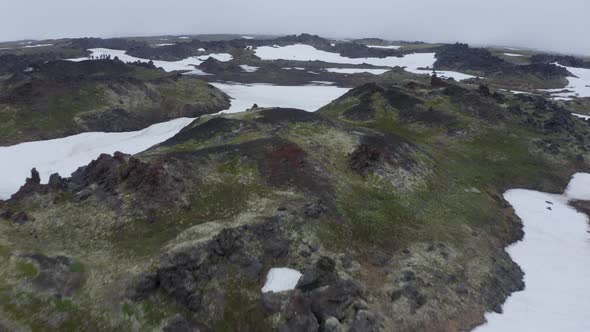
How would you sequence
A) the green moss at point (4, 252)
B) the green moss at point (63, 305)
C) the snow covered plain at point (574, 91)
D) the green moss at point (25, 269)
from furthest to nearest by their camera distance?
the snow covered plain at point (574, 91) < the green moss at point (4, 252) < the green moss at point (25, 269) < the green moss at point (63, 305)

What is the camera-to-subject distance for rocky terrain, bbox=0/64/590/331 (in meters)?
29.5

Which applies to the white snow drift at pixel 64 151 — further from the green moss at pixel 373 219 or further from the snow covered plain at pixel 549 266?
the snow covered plain at pixel 549 266

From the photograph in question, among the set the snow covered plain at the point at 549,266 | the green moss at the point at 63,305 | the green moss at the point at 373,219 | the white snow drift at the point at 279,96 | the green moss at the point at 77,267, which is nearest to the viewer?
the green moss at the point at 63,305

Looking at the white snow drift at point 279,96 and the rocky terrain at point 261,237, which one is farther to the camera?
the white snow drift at point 279,96

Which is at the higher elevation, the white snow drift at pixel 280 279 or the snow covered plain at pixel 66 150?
the white snow drift at pixel 280 279

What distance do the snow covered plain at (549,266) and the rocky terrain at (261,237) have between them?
1499mm

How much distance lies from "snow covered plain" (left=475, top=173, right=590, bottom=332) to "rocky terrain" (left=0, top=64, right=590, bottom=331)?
1.50 meters

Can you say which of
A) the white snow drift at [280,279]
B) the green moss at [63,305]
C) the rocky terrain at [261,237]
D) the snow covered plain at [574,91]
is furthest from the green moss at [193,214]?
the snow covered plain at [574,91]

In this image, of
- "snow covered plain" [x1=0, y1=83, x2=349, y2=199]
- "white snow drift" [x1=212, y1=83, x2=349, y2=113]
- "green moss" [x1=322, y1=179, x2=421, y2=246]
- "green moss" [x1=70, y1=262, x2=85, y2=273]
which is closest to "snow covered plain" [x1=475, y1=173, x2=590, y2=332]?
"green moss" [x1=322, y1=179, x2=421, y2=246]

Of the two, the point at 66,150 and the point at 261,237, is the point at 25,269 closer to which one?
the point at 261,237

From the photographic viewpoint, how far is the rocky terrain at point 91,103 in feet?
298

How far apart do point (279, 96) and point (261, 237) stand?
344 ft

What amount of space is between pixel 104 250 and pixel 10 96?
286 ft

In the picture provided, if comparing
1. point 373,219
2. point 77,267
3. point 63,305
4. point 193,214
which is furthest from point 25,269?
point 373,219
